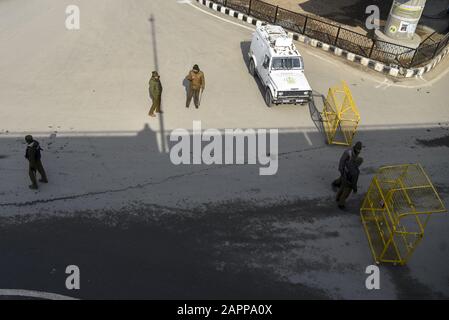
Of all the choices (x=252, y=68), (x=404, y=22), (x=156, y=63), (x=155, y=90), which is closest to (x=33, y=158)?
(x=155, y=90)

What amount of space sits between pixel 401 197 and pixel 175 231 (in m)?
5.62

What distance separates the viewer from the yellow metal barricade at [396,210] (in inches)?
369

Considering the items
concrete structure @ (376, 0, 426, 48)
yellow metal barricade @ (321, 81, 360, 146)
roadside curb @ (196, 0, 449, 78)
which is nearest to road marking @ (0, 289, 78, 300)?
yellow metal barricade @ (321, 81, 360, 146)

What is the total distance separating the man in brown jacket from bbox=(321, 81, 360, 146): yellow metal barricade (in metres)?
4.42

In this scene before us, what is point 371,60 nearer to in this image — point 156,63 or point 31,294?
point 156,63

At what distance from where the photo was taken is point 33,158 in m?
10.0

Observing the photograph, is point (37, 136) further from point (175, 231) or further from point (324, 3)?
point (324, 3)

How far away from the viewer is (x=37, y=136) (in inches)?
495

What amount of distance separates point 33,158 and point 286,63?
8.94m

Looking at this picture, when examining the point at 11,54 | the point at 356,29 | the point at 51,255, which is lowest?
the point at 51,255

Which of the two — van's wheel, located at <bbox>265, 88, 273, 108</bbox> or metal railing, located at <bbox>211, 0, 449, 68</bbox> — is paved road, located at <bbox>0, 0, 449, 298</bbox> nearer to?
van's wheel, located at <bbox>265, 88, 273, 108</bbox>
